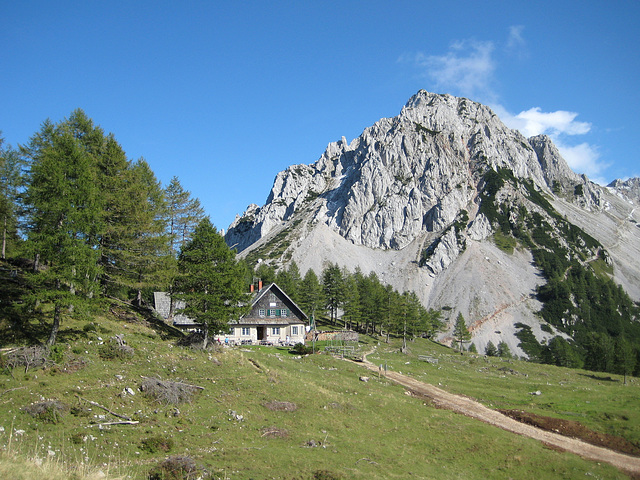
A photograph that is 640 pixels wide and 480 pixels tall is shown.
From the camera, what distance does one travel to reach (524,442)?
25.5 m

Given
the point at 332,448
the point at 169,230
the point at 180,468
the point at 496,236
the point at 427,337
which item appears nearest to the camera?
the point at 180,468

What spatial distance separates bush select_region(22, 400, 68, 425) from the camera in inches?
664

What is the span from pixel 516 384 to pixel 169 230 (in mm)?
49660

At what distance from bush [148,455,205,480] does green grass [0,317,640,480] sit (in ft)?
1.73

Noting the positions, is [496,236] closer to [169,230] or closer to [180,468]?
[169,230]

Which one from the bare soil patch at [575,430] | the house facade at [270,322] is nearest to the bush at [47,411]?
the bare soil patch at [575,430]

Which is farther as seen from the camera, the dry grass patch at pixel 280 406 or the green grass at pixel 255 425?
the dry grass patch at pixel 280 406

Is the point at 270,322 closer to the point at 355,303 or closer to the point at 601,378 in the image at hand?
the point at 355,303

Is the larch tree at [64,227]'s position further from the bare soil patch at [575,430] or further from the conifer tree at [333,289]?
the conifer tree at [333,289]

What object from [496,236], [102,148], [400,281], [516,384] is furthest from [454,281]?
[102,148]

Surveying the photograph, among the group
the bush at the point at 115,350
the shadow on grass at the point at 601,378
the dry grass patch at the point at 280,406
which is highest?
the bush at the point at 115,350

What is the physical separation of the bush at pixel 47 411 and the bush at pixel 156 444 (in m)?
4.28

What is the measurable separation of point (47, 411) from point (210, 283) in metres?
17.0

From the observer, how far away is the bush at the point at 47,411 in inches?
664
